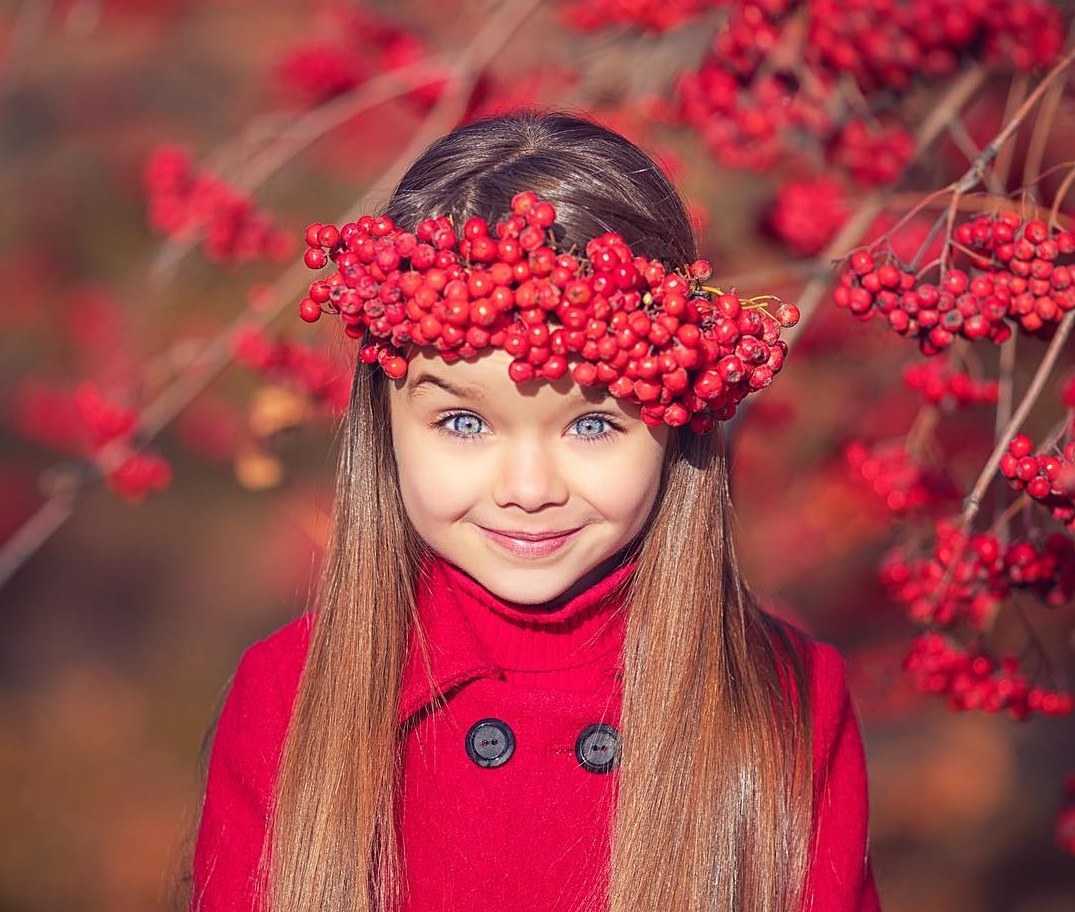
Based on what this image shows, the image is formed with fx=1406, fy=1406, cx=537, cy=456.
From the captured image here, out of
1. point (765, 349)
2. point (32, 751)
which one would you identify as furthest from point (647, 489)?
point (32, 751)

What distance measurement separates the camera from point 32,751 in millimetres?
3930

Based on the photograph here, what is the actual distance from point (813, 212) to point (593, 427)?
1343 millimetres

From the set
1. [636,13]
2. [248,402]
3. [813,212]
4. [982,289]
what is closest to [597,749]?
[982,289]

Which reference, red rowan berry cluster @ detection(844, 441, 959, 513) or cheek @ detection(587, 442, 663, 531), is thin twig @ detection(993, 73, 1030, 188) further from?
cheek @ detection(587, 442, 663, 531)

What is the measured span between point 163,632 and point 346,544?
9.55ft

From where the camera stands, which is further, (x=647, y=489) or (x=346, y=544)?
(x=346, y=544)

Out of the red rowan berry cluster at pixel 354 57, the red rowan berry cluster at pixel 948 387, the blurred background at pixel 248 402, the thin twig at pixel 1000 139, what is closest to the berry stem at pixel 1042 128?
the blurred background at pixel 248 402

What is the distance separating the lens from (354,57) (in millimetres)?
2809

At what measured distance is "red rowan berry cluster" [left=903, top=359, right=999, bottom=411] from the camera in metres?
1.80

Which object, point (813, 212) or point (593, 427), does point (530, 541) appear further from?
point (813, 212)

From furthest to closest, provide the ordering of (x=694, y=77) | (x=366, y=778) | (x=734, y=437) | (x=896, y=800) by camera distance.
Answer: (x=896, y=800) → (x=694, y=77) → (x=734, y=437) → (x=366, y=778)

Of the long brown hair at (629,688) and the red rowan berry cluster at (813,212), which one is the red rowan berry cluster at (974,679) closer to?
the long brown hair at (629,688)

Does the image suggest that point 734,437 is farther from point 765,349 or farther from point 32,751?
point 32,751

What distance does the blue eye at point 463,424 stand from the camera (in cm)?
141
